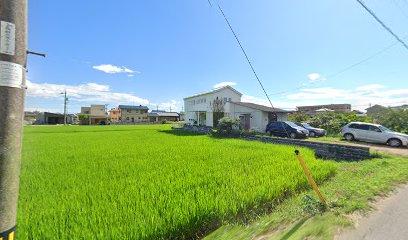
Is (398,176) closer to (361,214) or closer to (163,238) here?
Result: (361,214)

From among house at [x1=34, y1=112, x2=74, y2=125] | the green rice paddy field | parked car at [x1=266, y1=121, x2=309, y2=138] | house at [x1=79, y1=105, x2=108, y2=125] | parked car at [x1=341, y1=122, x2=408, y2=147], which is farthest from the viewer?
house at [x1=79, y1=105, x2=108, y2=125]

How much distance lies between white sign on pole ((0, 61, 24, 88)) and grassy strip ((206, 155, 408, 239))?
10.2 feet

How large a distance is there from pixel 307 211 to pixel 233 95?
26681mm

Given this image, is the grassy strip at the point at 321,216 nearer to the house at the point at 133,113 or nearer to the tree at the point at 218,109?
the tree at the point at 218,109

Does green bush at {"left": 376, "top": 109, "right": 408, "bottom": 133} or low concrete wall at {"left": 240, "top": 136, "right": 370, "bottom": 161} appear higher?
green bush at {"left": 376, "top": 109, "right": 408, "bottom": 133}

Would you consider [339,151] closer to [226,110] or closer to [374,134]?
[374,134]

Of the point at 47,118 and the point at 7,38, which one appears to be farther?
the point at 47,118

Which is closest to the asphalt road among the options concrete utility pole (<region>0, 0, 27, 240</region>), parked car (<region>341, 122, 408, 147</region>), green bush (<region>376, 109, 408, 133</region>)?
concrete utility pole (<region>0, 0, 27, 240</region>)

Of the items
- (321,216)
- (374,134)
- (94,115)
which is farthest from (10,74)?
(94,115)

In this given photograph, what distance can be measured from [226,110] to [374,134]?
16.0 m

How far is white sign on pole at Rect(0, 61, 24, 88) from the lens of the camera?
1.10m

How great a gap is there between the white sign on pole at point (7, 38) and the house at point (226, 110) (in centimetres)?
2039

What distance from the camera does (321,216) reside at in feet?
11.5

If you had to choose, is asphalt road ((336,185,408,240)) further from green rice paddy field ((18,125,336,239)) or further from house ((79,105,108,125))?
house ((79,105,108,125))
